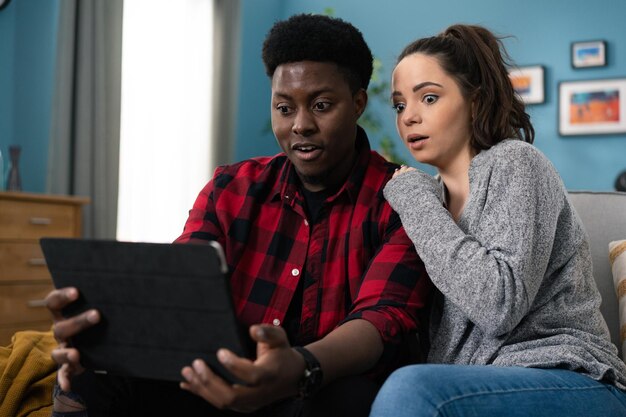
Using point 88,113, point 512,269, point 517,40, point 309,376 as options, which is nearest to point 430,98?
point 512,269

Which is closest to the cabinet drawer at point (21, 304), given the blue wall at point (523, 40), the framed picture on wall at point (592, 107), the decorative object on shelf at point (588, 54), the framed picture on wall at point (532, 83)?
the blue wall at point (523, 40)

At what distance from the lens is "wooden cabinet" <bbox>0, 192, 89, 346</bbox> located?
315cm

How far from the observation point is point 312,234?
5.12 ft

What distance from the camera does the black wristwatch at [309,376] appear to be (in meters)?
1.11

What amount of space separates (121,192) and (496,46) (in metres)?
3.38

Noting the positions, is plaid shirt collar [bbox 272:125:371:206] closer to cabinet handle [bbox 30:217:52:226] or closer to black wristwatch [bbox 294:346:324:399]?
black wristwatch [bbox 294:346:324:399]

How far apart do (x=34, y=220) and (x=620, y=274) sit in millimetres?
2441

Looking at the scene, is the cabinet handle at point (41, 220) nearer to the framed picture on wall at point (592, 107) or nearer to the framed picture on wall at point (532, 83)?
the framed picture on wall at point (532, 83)

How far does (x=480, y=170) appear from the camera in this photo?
1396 mm

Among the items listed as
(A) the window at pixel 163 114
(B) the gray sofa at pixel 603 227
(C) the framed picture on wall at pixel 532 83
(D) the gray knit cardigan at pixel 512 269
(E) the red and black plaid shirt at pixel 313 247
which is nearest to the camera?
(D) the gray knit cardigan at pixel 512 269

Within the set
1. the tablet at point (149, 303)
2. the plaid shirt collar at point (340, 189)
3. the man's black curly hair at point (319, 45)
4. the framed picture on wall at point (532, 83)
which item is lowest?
the tablet at point (149, 303)

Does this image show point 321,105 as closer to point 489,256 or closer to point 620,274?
point 489,256

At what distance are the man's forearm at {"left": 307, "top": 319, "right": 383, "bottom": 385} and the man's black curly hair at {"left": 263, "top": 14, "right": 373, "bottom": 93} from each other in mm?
544

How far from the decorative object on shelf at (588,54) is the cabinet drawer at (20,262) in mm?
4027
